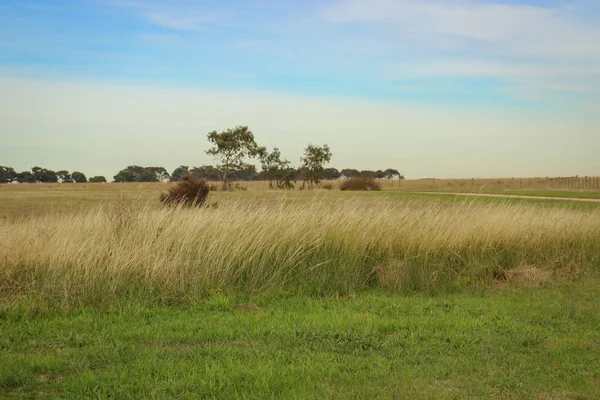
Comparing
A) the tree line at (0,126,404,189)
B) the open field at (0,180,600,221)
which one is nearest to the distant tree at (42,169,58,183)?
the tree line at (0,126,404,189)

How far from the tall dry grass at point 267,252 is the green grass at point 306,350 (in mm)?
770

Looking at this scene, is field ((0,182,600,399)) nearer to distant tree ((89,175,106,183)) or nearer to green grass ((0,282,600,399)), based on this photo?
green grass ((0,282,600,399))

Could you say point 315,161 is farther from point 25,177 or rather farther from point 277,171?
point 25,177

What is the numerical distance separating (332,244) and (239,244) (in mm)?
1877

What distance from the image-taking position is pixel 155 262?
29.1 ft

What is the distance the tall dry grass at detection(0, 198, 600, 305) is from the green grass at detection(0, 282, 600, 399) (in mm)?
770

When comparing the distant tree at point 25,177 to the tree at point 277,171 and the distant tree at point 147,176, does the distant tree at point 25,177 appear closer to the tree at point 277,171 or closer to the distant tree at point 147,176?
the distant tree at point 147,176

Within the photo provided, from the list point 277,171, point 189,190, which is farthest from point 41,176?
point 189,190

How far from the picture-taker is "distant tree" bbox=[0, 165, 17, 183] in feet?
350

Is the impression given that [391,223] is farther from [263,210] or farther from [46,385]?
[46,385]

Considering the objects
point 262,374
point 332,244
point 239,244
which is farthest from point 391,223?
point 262,374

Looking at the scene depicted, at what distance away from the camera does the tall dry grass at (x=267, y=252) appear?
28.4 feet

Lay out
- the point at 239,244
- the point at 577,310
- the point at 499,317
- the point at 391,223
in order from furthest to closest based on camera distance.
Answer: the point at 391,223
the point at 239,244
the point at 577,310
the point at 499,317

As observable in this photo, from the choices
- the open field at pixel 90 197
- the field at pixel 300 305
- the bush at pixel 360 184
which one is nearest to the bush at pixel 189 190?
the open field at pixel 90 197
